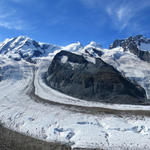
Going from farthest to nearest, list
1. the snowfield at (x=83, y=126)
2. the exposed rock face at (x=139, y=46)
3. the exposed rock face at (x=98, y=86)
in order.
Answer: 1. the exposed rock face at (x=139, y=46)
2. the exposed rock face at (x=98, y=86)
3. the snowfield at (x=83, y=126)

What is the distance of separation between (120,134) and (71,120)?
5.47 metres

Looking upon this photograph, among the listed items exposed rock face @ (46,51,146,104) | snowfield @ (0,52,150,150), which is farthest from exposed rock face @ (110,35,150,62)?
snowfield @ (0,52,150,150)

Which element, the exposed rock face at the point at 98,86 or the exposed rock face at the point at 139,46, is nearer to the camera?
the exposed rock face at the point at 98,86

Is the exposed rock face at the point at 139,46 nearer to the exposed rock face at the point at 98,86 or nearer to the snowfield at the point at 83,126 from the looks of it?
the exposed rock face at the point at 98,86

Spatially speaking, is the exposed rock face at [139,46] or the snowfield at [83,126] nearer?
the snowfield at [83,126]

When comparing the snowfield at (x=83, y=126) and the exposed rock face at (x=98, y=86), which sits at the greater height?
the exposed rock face at (x=98, y=86)

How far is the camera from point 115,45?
166 m

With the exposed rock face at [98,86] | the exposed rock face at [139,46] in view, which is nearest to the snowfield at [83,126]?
the exposed rock face at [98,86]

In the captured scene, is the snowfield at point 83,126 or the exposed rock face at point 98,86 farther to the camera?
the exposed rock face at point 98,86

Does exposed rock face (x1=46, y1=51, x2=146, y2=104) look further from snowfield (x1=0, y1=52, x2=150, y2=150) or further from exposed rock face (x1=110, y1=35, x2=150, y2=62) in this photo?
exposed rock face (x1=110, y1=35, x2=150, y2=62)

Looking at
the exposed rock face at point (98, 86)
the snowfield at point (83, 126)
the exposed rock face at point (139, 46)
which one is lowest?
the snowfield at point (83, 126)

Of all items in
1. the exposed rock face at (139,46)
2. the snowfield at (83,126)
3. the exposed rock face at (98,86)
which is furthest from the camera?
the exposed rock face at (139,46)

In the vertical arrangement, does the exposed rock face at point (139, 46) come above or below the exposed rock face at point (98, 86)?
above

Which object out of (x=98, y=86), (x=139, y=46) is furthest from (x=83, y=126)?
(x=139, y=46)
